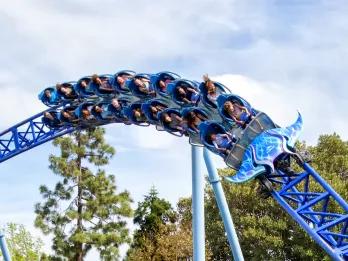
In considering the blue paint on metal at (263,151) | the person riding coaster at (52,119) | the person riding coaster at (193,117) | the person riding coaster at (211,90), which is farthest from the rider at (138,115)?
the blue paint on metal at (263,151)

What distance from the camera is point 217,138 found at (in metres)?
8.80

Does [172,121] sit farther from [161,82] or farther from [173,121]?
[161,82]

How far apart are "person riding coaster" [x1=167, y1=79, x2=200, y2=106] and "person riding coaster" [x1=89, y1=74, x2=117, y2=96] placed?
72.4 inches

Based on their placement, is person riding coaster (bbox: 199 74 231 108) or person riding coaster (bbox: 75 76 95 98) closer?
person riding coaster (bbox: 199 74 231 108)

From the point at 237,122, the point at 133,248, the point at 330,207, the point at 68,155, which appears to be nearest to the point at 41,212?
the point at 68,155

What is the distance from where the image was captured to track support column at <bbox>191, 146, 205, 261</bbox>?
1041 cm

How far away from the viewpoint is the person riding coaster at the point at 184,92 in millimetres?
9359

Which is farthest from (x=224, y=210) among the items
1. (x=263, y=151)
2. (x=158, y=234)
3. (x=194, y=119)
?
(x=158, y=234)

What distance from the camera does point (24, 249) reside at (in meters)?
24.8

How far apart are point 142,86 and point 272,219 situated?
1135 centimetres

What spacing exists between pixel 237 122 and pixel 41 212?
11820mm

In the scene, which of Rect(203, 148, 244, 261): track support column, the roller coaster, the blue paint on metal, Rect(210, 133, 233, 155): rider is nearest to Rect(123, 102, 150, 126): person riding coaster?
the roller coaster

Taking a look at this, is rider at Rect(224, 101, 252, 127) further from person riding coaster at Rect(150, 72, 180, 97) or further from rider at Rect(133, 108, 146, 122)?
rider at Rect(133, 108, 146, 122)

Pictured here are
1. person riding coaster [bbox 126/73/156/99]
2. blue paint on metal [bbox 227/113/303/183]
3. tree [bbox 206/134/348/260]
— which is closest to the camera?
blue paint on metal [bbox 227/113/303/183]
